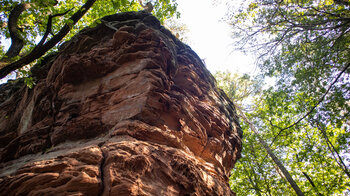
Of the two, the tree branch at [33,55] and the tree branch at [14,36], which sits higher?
the tree branch at [14,36]

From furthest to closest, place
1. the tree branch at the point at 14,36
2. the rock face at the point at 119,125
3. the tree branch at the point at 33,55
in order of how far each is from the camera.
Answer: the tree branch at the point at 14,36 → the tree branch at the point at 33,55 → the rock face at the point at 119,125

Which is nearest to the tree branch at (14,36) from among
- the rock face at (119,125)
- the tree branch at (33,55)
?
the rock face at (119,125)

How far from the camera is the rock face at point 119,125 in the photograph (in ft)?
12.8

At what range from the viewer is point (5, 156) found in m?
6.46

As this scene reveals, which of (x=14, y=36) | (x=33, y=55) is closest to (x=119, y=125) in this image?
(x=33, y=55)

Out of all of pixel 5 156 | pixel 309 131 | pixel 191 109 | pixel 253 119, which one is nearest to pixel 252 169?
pixel 253 119

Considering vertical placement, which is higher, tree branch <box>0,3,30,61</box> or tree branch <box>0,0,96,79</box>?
tree branch <box>0,3,30,61</box>

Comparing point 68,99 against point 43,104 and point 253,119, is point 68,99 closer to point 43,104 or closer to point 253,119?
point 43,104

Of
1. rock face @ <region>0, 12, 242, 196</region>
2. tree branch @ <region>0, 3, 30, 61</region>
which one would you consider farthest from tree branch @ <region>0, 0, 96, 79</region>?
tree branch @ <region>0, 3, 30, 61</region>

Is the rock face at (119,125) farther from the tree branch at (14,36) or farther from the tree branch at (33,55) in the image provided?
the tree branch at (14,36)

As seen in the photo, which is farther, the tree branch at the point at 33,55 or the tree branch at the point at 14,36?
the tree branch at the point at 14,36

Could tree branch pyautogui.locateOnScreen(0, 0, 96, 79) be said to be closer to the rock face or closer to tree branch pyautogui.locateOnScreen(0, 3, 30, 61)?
the rock face

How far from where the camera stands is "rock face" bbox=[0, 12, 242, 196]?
3.91 metres

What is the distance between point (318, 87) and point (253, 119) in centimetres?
1045
